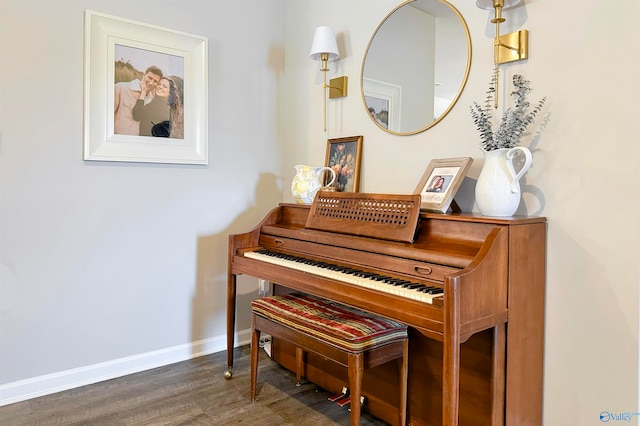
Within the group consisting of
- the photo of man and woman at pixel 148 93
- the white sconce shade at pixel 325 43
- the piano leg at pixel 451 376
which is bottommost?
the piano leg at pixel 451 376

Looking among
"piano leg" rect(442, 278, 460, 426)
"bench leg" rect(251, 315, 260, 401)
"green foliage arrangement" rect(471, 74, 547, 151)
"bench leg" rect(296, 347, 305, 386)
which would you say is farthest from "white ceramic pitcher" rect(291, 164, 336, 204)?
"piano leg" rect(442, 278, 460, 426)

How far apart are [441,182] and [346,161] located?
2.56ft

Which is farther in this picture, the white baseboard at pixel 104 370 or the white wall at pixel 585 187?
the white baseboard at pixel 104 370

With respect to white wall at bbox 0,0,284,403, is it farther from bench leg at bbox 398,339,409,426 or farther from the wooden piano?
bench leg at bbox 398,339,409,426

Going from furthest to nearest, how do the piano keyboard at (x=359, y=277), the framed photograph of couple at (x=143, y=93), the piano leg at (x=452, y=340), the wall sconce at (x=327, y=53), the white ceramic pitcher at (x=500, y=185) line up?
the wall sconce at (x=327, y=53) < the framed photograph of couple at (x=143, y=93) < the white ceramic pitcher at (x=500, y=185) < the piano keyboard at (x=359, y=277) < the piano leg at (x=452, y=340)

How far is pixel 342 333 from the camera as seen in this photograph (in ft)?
5.56

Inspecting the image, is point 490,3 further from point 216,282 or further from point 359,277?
point 216,282

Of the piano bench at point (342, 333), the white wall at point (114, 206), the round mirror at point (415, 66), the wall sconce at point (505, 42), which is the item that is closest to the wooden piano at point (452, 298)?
the piano bench at point (342, 333)

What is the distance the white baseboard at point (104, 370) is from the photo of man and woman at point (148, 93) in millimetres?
1321

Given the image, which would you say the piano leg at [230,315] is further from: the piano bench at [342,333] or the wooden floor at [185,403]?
the piano bench at [342,333]

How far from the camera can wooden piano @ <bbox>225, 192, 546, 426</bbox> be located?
142 cm

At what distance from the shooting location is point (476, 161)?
6.36ft

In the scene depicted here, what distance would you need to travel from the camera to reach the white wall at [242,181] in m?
1.57

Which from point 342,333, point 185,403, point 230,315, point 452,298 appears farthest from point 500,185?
point 185,403
